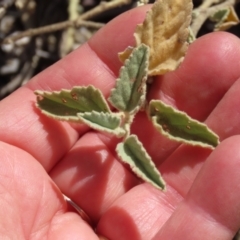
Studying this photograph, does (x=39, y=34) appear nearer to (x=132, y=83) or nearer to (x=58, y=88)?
(x=58, y=88)

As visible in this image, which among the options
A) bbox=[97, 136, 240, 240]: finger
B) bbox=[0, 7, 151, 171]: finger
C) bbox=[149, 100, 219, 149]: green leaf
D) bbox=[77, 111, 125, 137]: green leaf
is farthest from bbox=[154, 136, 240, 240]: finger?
bbox=[0, 7, 151, 171]: finger

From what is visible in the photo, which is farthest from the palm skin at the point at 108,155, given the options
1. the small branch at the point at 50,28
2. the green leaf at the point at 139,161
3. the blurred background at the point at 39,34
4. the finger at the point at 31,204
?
the blurred background at the point at 39,34

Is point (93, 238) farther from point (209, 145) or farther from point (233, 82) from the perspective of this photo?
point (233, 82)

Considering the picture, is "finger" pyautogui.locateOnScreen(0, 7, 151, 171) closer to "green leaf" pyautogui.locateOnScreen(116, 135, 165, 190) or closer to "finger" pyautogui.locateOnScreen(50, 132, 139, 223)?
"finger" pyautogui.locateOnScreen(50, 132, 139, 223)

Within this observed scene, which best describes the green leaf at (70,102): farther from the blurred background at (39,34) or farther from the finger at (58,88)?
the blurred background at (39,34)

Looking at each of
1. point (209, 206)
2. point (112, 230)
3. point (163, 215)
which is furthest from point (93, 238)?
point (209, 206)
